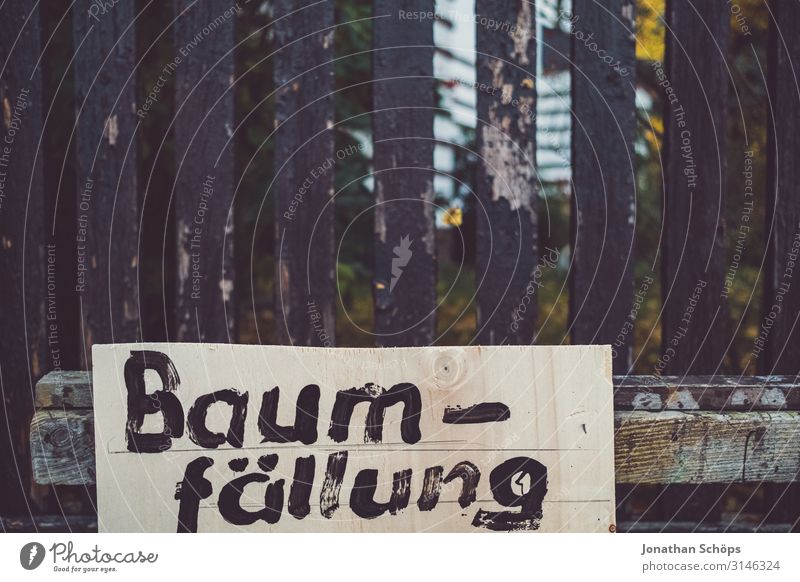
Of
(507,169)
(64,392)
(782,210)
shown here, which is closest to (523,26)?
(507,169)

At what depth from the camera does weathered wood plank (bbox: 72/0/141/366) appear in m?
1.42

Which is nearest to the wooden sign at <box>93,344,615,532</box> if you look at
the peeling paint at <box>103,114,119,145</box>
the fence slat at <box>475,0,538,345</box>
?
the fence slat at <box>475,0,538,345</box>

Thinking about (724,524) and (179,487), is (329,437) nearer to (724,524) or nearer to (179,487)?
(179,487)

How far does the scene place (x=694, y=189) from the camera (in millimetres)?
1454

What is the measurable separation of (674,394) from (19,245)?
1454mm

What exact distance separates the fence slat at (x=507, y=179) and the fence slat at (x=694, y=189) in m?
0.30

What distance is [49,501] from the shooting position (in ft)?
4.97

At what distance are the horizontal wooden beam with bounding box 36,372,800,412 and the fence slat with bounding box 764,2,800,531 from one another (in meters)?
0.10

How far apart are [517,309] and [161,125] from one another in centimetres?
122

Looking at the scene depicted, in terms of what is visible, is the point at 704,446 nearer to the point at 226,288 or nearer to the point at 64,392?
the point at 226,288

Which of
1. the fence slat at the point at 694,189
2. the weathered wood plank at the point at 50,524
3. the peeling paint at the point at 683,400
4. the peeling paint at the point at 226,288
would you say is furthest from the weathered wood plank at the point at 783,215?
the weathered wood plank at the point at 50,524

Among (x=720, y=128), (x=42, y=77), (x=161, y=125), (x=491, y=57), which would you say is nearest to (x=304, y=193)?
(x=491, y=57)

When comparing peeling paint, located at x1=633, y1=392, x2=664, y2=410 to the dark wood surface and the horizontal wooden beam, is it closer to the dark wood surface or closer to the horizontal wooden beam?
the horizontal wooden beam

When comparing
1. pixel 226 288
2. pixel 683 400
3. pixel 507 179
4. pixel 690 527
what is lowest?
pixel 690 527
